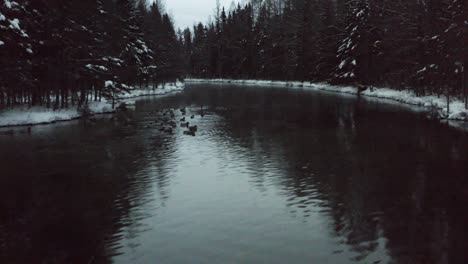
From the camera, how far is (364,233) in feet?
40.3

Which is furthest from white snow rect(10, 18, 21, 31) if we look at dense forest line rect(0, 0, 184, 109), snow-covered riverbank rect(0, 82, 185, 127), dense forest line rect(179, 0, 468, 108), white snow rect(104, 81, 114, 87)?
dense forest line rect(179, 0, 468, 108)

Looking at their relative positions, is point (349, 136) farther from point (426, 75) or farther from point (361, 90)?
point (361, 90)

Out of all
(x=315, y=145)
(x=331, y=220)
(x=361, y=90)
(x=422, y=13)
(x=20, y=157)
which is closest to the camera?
(x=331, y=220)

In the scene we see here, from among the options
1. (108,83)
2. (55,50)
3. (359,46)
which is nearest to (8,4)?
(55,50)

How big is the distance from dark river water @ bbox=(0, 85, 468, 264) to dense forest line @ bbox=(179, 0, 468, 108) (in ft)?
44.8

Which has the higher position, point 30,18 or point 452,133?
point 30,18

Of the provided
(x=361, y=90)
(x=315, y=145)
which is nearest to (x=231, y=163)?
(x=315, y=145)

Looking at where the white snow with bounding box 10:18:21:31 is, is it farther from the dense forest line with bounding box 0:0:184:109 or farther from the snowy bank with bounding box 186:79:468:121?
the snowy bank with bounding box 186:79:468:121

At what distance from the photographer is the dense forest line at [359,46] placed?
132 feet

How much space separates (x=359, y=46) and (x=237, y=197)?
5118cm

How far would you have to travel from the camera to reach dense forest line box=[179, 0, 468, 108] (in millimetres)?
40344

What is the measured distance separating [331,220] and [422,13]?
4004 centimetres

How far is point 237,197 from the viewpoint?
1598 cm

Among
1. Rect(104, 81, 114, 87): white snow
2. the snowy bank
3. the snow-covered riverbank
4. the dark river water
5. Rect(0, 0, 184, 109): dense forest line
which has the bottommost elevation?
the dark river water
